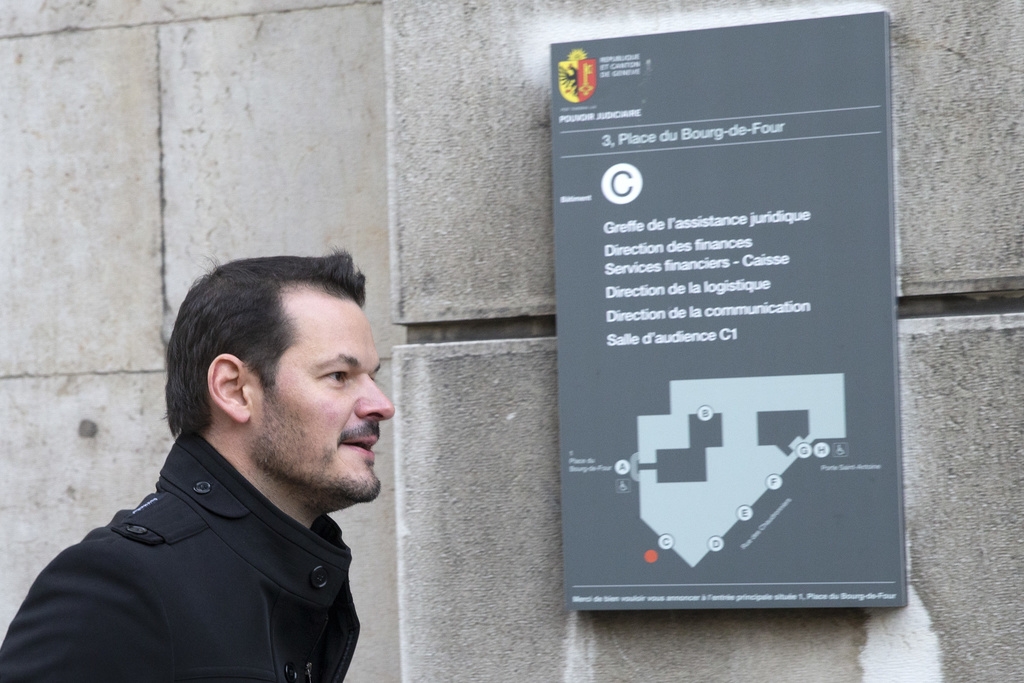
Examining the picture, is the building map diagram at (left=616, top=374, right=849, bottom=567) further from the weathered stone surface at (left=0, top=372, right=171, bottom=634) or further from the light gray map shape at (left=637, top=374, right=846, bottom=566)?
the weathered stone surface at (left=0, top=372, right=171, bottom=634)

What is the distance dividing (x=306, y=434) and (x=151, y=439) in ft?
6.69

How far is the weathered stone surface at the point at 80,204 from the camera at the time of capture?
435 centimetres

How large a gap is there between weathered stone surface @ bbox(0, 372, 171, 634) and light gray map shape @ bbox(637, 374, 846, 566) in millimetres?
1918

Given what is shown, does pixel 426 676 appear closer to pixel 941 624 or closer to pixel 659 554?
pixel 659 554

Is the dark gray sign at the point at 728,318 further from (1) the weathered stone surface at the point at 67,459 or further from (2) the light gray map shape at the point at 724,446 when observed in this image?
(1) the weathered stone surface at the point at 67,459

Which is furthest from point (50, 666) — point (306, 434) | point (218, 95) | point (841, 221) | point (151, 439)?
point (218, 95)

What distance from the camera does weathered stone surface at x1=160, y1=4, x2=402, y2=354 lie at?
4.20 meters

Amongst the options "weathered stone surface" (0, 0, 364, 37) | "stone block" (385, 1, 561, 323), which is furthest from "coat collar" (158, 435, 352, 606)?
"weathered stone surface" (0, 0, 364, 37)

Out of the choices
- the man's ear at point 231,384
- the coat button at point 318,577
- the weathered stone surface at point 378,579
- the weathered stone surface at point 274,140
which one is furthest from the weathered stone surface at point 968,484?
the weathered stone surface at point 274,140

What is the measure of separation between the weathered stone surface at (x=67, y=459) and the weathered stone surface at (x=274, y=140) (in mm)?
426

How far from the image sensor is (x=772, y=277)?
3.08 metres

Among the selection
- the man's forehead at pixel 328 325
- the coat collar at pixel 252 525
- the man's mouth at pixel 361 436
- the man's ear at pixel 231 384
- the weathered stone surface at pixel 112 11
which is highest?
the weathered stone surface at pixel 112 11

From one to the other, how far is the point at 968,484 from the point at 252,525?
5.64ft

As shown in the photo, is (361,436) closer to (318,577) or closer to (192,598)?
(318,577)
